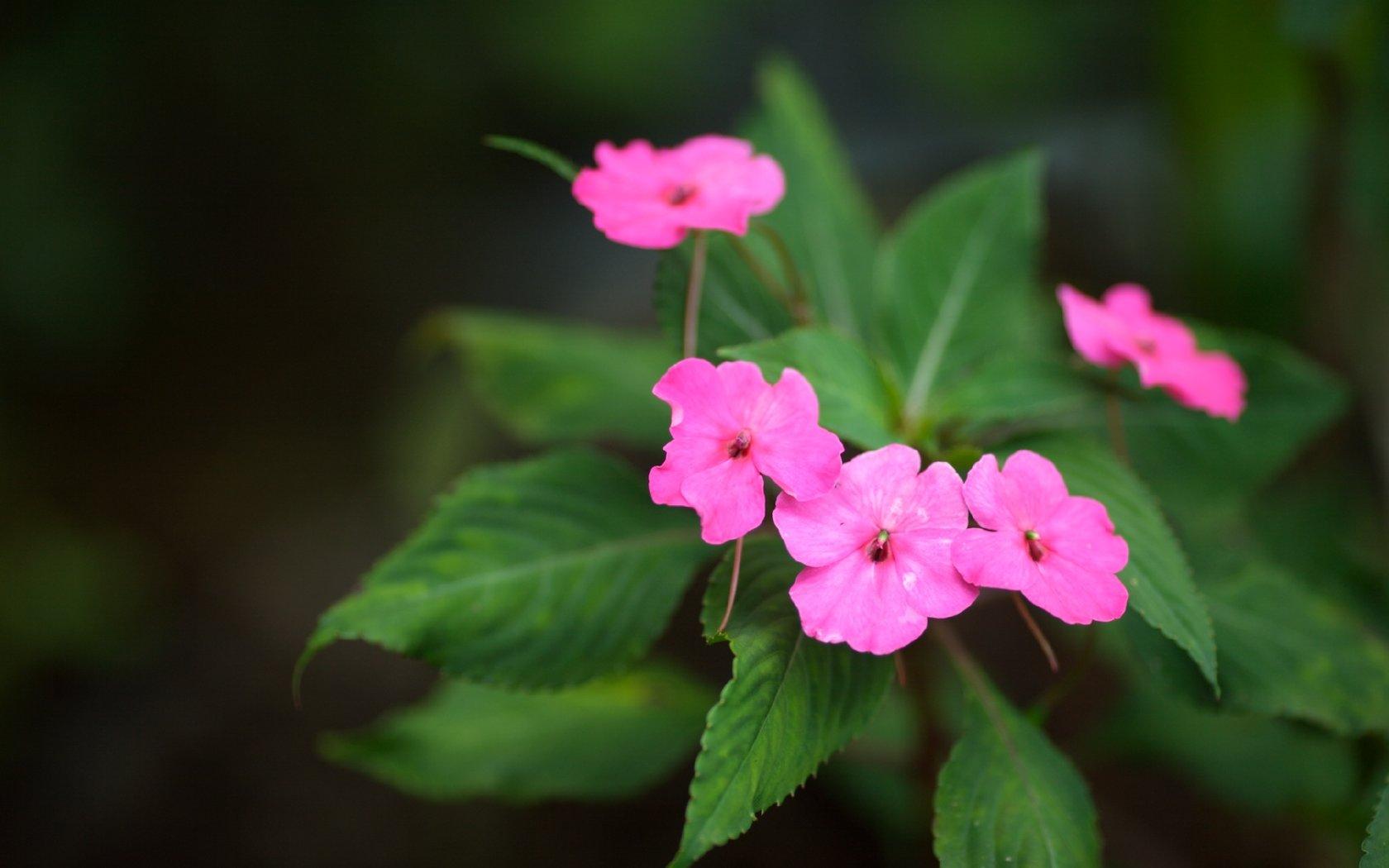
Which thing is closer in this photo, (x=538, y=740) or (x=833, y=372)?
(x=833, y=372)

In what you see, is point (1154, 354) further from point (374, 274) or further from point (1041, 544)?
point (374, 274)

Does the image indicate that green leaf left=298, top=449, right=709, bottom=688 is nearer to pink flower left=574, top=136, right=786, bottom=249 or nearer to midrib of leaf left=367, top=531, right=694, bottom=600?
midrib of leaf left=367, top=531, right=694, bottom=600

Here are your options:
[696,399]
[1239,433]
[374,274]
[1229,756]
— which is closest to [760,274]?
[696,399]

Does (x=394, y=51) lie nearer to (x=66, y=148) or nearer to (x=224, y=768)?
(x=66, y=148)

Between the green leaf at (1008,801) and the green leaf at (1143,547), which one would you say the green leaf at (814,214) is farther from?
the green leaf at (1008,801)

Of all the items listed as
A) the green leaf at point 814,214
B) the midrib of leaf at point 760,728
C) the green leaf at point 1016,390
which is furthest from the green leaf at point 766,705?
the green leaf at point 814,214
